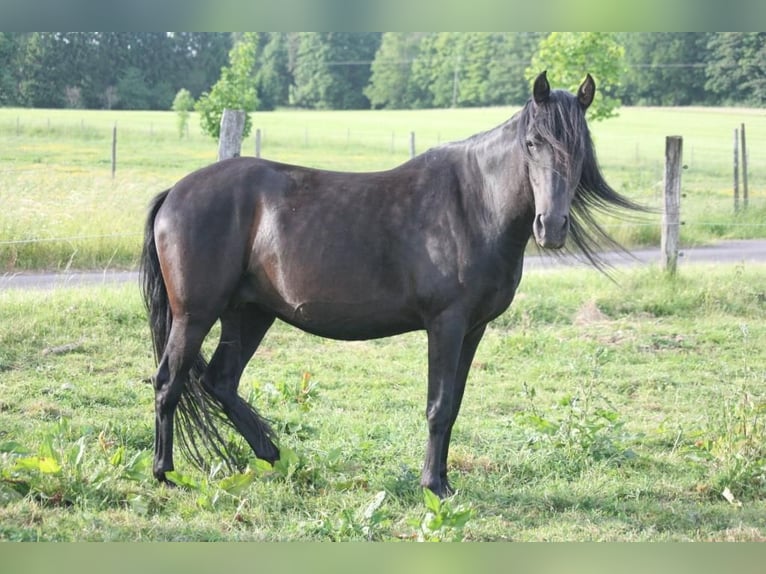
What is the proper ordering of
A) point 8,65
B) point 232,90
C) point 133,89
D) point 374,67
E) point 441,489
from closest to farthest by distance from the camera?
point 441,489
point 8,65
point 133,89
point 232,90
point 374,67

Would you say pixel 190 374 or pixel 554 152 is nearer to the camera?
pixel 554 152

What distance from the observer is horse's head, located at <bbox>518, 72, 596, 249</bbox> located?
4.05 meters

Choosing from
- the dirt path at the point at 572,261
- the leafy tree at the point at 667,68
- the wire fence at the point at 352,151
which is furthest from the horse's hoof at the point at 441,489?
the leafy tree at the point at 667,68

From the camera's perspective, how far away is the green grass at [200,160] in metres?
11.0

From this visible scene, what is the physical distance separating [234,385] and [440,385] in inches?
49.1

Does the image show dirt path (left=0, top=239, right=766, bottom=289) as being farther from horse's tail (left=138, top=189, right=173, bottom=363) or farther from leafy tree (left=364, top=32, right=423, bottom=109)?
leafy tree (left=364, top=32, right=423, bottom=109)

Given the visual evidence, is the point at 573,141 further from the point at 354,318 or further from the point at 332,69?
the point at 332,69

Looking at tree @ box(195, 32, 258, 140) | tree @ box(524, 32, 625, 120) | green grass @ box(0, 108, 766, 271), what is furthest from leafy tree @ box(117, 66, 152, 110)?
tree @ box(195, 32, 258, 140)

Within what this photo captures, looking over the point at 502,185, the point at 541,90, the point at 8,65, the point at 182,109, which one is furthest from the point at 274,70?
the point at 541,90

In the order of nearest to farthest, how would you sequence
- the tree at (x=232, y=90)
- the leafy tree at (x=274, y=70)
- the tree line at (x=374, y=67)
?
1. the tree line at (x=374, y=67)
2. the tree at (x=232, y=90)
3. the leafy tree at (x=274, y=70)

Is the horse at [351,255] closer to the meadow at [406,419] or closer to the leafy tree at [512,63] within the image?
the meadow at [406,419]

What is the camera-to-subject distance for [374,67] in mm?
31062

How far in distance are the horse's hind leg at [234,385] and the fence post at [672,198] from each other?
671 cm

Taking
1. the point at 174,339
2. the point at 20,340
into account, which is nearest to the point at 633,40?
the point at 20,340
